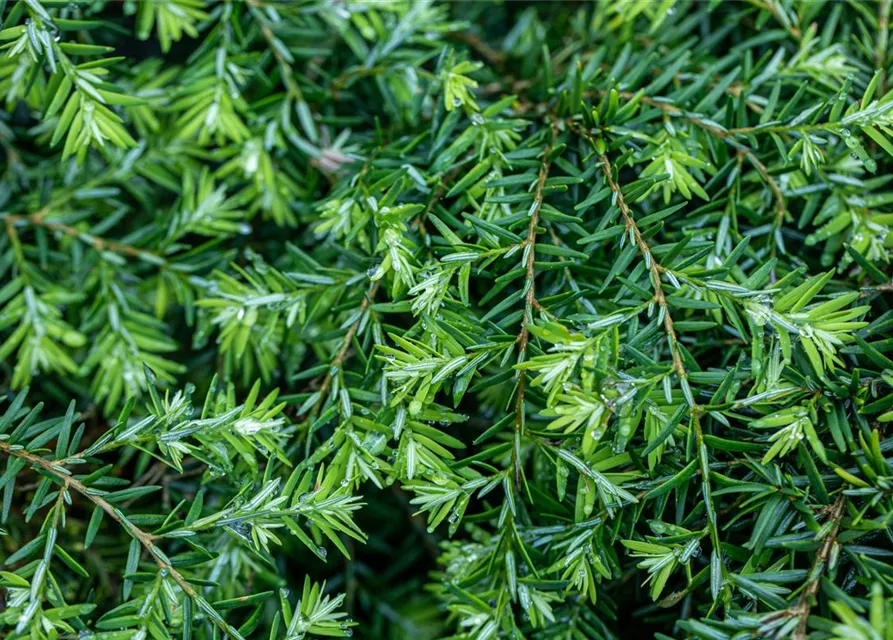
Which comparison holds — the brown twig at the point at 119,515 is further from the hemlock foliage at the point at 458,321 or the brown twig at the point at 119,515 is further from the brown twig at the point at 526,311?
the brown twig at the point at 526,311

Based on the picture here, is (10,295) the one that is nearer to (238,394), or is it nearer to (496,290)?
(238,394)

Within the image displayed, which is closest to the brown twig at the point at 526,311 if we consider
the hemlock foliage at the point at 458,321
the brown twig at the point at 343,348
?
the hemlock foliage at the point at 458,321

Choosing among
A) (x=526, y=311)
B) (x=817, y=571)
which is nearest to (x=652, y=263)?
(x=526, y=311)

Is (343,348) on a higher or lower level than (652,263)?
lower

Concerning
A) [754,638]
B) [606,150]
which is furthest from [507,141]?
[754,638]

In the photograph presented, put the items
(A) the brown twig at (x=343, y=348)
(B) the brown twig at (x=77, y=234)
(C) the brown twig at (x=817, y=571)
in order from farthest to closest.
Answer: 1. (B) the brown twig at (x=77, y=234)
2. (A) the brown twig at (x=343, y=348)
3. (C) the brown twig at (x=817, y=571)

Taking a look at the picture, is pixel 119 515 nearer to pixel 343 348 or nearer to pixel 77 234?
pixel 343 348

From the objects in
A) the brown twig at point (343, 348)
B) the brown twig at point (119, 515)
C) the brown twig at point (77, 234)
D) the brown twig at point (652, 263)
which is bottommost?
the brown twig at point (119, 515)

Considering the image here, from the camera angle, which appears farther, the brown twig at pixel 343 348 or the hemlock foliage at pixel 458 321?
the brown twig at pixel 343 348
